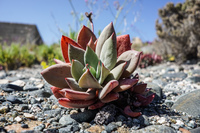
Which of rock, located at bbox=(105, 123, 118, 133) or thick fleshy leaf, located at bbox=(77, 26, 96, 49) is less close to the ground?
thick fleshy leaf, located at bbox=(77, 26, 96, 49)

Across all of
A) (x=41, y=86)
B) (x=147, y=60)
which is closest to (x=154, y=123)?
(x=41, y=86)

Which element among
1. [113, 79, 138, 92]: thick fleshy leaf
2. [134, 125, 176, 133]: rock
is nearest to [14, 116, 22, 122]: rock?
[113, 79, 138, 92]: thick fleshy leaf

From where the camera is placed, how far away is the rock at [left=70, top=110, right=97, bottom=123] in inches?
62.2

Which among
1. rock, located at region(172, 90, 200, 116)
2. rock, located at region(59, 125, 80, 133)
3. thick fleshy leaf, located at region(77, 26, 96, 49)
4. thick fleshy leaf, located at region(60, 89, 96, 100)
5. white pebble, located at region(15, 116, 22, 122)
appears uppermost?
thick fleshy leaf, located at region(77, 26, 96, 49)

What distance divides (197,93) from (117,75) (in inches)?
47.0

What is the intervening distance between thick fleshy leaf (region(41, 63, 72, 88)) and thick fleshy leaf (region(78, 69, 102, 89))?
0.23 metres

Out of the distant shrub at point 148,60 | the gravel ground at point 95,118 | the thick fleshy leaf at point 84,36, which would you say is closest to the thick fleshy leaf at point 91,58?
the thick fleshy leaf at point 84,36

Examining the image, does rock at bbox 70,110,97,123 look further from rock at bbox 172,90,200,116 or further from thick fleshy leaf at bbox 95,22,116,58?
rock at bbox 172,90,200,116

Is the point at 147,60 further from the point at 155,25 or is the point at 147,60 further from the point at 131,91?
the point at 131,91

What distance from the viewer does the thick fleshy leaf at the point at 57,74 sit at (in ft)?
5.21

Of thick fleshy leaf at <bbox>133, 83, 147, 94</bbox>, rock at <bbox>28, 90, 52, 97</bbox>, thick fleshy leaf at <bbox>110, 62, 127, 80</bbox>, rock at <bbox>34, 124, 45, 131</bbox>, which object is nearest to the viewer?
rock at <bbox>34, 124, 45, 131</bbox>

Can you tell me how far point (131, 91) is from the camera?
1.77 metres

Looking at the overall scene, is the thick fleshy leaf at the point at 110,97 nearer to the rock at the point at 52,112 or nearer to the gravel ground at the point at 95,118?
the gravel ground at the point at 95,118

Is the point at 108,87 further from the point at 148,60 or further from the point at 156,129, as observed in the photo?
the point at 148,60
